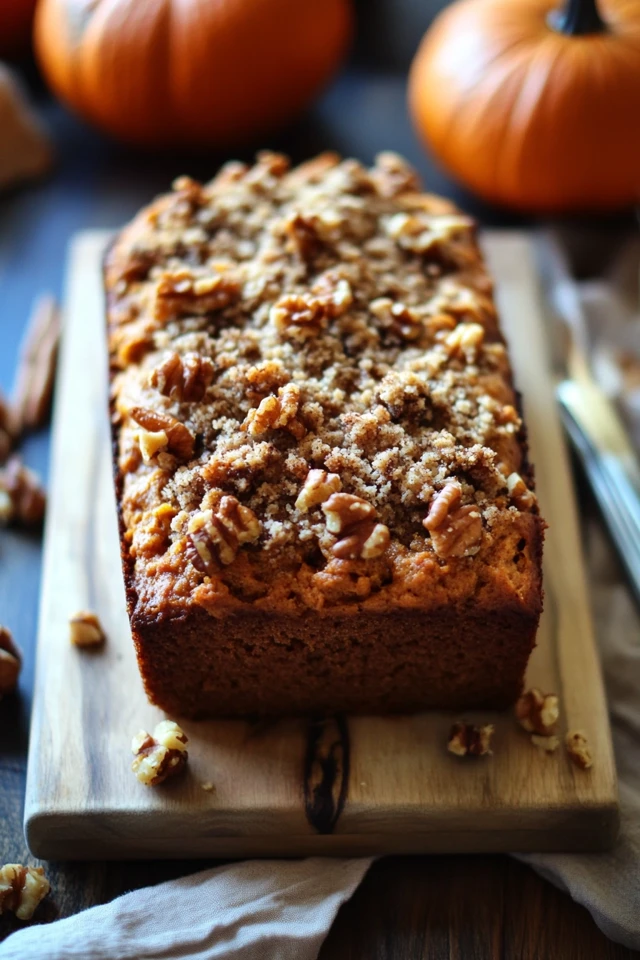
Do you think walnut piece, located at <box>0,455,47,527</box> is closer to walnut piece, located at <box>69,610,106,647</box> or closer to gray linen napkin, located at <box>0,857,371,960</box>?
walnut piece, located at <box>69,610,106,647</box>

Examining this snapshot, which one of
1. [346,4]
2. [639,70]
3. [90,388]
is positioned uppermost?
[346,4]

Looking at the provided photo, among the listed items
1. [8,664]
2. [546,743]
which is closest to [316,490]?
[546,743]

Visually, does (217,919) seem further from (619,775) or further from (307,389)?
(307,389)

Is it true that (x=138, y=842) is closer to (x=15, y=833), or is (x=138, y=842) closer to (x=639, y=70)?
(x=15, y=833)

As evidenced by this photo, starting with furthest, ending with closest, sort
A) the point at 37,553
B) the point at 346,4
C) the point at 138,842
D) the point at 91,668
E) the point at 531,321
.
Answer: the point at 346,4 < the point at 531,321 < the point at 37,553 < the point at 91,668 < the point at 138,842

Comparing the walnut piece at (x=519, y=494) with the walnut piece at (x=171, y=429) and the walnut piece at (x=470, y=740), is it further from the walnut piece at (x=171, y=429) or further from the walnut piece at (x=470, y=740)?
the walnut piece at (x=171, y=429)

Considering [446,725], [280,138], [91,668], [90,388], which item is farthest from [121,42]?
[446,725]
